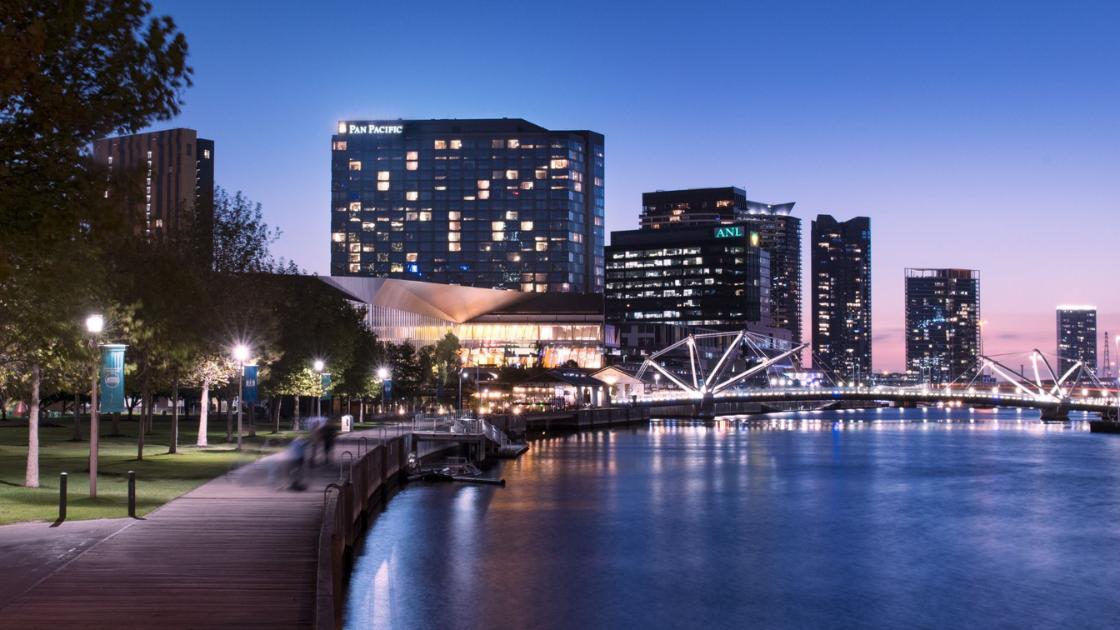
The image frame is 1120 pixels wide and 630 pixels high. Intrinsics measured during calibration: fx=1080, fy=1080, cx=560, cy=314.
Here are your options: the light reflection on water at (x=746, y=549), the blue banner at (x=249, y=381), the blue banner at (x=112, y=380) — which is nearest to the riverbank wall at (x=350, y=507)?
the light reflection on water at (x=746, y=549)

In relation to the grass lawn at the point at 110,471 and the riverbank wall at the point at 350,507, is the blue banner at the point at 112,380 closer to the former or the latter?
the grass lawn at the point at 110,471

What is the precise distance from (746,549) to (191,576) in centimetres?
3436

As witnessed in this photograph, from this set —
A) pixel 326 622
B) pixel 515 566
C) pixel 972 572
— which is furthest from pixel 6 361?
pixel 972 572

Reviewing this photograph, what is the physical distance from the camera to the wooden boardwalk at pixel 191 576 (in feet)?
65.1

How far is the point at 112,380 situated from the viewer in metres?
35.7

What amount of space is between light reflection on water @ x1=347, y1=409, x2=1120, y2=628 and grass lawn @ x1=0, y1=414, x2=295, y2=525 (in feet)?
25.6

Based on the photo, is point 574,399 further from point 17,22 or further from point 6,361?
point 17,22

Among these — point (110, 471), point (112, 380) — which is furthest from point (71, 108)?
point (110, 471)

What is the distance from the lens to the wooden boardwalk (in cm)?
1983

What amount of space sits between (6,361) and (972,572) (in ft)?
130

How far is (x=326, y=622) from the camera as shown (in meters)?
18.8

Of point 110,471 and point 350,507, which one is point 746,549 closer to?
point 350,507

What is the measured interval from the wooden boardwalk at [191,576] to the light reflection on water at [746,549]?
5685mm

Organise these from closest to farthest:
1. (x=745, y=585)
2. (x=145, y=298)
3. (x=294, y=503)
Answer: (x=294, y=503) → (x=745, y=585) → (x=145, y=298)
